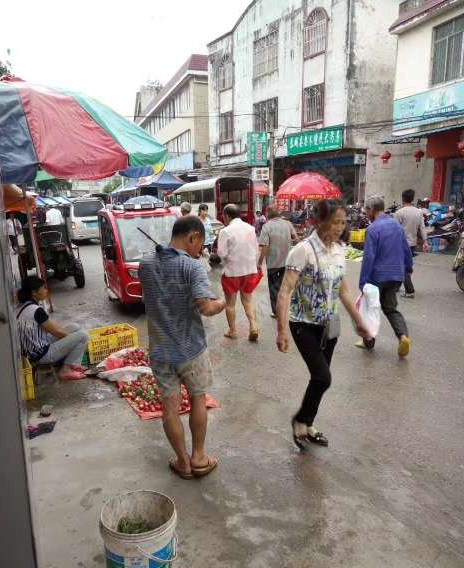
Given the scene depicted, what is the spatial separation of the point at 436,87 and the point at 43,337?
14406 mm

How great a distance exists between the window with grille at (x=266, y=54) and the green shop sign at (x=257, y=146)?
4.01 meters

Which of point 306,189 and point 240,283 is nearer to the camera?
point 240,283

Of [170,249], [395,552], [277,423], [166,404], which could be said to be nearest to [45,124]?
[170,249]

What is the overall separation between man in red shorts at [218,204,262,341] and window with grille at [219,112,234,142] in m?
21.4

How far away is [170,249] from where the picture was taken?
9.15 ft

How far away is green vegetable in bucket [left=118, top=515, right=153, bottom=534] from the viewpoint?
88.2 inches

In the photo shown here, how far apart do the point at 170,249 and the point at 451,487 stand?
8.12 ft

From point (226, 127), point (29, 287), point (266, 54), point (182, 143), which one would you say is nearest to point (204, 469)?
point (29, 287)

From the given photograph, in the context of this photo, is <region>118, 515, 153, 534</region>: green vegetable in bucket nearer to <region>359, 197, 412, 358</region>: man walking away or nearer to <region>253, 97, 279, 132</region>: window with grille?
<region>359, 197, 412, 358</region>: man walking away

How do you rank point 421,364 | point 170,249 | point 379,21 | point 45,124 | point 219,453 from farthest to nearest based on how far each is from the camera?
point 379,21
point 421,364
point 45,124
point 219,453
point 170,249

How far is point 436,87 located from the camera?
1427 cm

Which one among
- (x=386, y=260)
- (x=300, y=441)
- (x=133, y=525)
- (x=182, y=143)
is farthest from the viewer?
(x=182, y=143)

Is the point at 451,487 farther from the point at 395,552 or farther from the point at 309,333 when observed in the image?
the point at 309,333

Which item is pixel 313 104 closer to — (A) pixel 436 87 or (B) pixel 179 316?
(A) pixel 436 87
